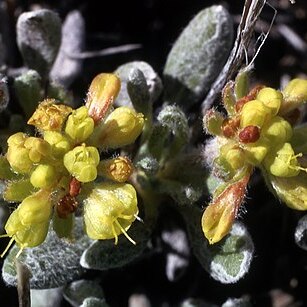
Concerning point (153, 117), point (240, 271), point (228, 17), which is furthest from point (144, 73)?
point (240, 271)

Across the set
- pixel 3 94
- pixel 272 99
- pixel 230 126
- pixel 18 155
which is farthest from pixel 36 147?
pixel 272 99

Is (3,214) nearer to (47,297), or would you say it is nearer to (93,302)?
(47,297)

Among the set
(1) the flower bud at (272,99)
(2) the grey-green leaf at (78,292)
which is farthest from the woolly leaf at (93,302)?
(1) the flower bud at (272,99)

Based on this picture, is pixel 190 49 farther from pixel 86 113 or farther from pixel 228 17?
pixel 86 113

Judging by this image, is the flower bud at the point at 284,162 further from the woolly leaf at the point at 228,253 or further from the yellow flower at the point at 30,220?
the yellow flower at the point at 30,220

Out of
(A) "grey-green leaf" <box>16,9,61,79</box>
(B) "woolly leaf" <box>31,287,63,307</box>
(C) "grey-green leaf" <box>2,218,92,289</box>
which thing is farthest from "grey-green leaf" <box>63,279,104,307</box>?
(A) "grey-green leaf" <box>16,9,61,79</box>

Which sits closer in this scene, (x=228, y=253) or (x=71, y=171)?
(x=71, y=171)
